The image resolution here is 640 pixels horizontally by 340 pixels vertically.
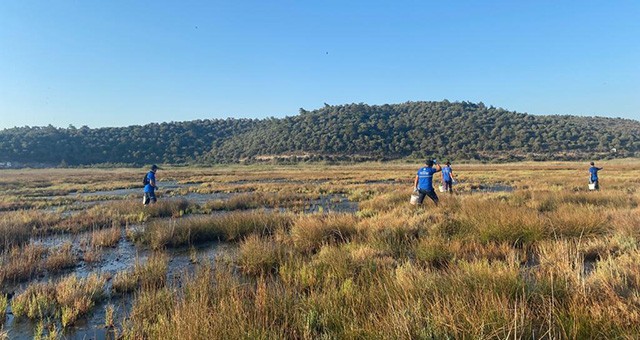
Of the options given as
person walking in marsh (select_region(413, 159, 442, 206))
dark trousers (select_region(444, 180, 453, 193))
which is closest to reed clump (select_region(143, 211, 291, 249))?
person walking in marsh (select_region(413, 159, 442, 206))

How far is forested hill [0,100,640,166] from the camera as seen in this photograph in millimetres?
86438

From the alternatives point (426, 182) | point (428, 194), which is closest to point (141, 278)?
point (426, 182)

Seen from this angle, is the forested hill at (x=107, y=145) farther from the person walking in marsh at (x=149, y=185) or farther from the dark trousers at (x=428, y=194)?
the dark trousers at (x=428, y=194)

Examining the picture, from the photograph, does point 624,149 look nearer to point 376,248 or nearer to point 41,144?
point 376,248

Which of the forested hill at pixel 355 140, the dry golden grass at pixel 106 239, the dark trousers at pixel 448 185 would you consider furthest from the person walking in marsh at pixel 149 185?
the forested hill at pixel 355 140

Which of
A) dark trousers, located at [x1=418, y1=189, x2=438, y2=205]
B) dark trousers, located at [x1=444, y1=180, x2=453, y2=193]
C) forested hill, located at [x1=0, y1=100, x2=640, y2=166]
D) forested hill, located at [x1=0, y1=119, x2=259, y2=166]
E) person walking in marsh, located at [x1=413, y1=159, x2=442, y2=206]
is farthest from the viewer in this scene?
forested hill, located at [x1=0, y1=119, x2=259, y2=166]

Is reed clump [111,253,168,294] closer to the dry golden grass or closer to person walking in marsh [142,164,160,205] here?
the dry golden grass

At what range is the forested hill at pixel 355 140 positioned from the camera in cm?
8644

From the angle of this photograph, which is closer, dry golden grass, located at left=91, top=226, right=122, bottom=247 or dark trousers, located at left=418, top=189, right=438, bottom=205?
dry golden grass, located at left=91, top=226, right=122, bottom=247

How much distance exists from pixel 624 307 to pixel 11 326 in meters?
7.17

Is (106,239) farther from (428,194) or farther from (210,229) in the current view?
(428,194)

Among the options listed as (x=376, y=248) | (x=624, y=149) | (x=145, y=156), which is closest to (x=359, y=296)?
(x=376, y=248)

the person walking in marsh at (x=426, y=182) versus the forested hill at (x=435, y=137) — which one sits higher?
the forested hill at (x=435, y=137)

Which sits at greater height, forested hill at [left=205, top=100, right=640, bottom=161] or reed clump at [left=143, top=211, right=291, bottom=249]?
forested hill at [left=205, top=100, right=640, bottom=161]
